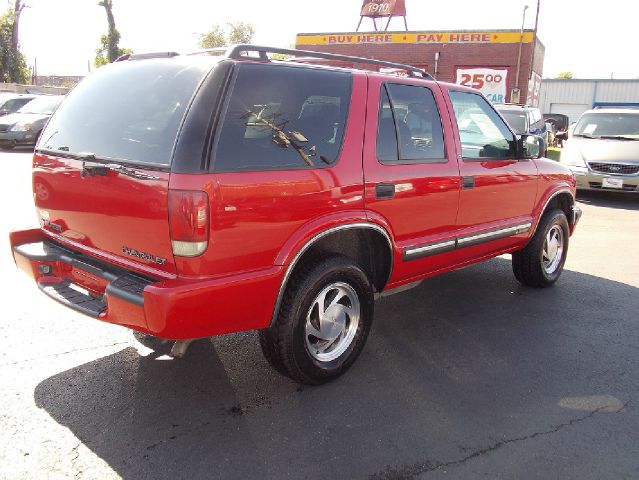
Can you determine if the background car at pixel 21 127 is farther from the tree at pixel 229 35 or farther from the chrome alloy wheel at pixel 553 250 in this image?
the tree at pixel 229 35

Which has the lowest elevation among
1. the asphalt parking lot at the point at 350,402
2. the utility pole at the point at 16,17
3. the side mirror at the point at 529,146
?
the asphalt parking lot at the point at 350,402

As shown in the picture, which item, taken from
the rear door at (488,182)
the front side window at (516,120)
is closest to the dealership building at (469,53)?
the front side window at (516,120)

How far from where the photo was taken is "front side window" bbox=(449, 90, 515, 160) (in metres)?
4.31

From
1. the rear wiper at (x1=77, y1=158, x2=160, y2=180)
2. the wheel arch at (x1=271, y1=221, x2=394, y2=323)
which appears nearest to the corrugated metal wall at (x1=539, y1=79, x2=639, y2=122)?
the wheel arch at (x1=271, y1=221, x2=394, y2=323)

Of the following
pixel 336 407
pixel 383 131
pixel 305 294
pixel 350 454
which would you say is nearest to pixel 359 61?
pixel 383 131

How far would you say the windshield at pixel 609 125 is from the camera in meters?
12.0

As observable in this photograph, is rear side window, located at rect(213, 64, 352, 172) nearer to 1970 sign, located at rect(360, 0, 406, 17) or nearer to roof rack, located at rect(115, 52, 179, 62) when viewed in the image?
roof rack, located at rect(115, 52, 179, 62)

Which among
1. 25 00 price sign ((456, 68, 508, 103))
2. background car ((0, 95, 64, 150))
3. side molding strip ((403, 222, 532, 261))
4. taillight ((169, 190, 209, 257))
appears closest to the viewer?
taillight ((169, 190, 209, 257))

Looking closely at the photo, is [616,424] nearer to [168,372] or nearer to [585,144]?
[168,372]

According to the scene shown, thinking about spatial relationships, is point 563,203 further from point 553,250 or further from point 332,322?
point 332,322

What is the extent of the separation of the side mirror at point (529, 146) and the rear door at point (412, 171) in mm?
904

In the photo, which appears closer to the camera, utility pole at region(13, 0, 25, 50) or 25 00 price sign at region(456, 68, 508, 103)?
25 00 price sign at region(456, 68, 508, 103)

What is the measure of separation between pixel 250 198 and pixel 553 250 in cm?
381

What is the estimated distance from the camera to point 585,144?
1168 cm
